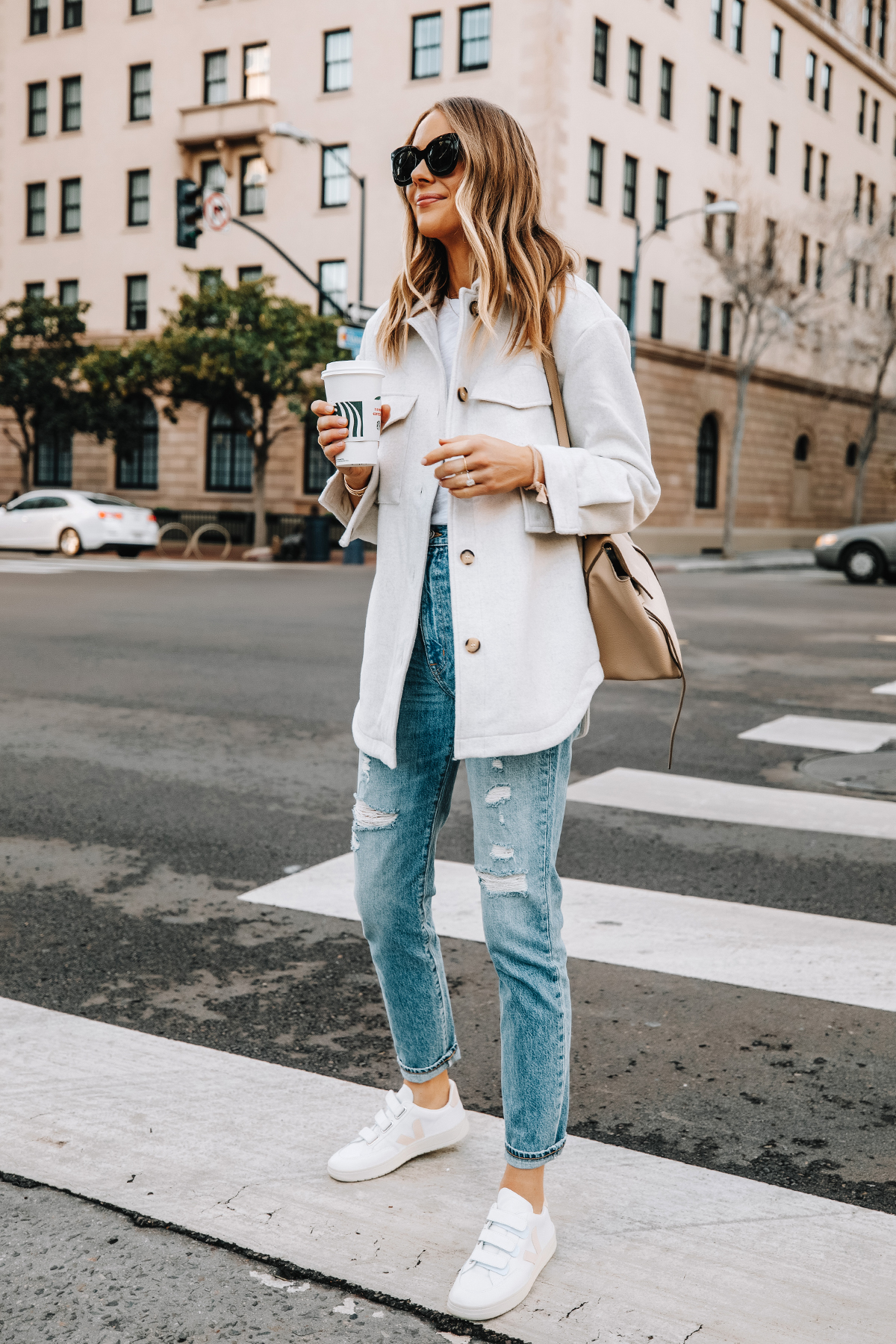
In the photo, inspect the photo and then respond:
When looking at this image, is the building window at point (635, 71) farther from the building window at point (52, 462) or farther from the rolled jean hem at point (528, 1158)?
the rolled jean hem at point (528, 1158)

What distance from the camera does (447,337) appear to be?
253 cm

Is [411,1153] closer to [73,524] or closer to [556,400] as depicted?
[556,400]

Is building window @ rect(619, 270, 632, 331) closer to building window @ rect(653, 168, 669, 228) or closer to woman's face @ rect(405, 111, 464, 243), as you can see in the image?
building window @ rect(653, 168, 669, 228)

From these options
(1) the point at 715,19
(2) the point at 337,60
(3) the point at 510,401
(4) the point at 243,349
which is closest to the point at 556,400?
(3) the point at 510,401

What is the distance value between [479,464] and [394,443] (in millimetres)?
342

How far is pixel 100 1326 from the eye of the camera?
87.8 inches

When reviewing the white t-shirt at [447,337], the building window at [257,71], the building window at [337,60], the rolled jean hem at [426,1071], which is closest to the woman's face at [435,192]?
the white t-shirt at [447,337]

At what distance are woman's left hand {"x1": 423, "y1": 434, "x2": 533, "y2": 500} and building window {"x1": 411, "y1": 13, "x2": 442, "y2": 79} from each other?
35177 millimetres

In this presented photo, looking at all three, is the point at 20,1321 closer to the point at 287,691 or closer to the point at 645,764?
the point at 645,764

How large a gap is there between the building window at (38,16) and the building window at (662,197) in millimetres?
19517

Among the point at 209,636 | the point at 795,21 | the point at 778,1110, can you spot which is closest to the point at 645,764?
the point at 778,1110

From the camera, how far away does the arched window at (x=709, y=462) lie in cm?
4084

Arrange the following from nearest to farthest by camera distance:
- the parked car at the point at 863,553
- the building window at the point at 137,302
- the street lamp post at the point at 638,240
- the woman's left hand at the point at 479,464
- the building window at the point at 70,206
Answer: the woman's left hand at the point at 479,464, the parked car at the point at 863,553, the street lamp post at the point at 638,240, the building window at the point at 137,302, the building window at the point at 70,206

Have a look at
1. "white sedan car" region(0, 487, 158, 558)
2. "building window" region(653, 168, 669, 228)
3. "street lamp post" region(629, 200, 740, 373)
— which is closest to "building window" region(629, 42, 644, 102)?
"building window" region(653, 168, 669, 228)
